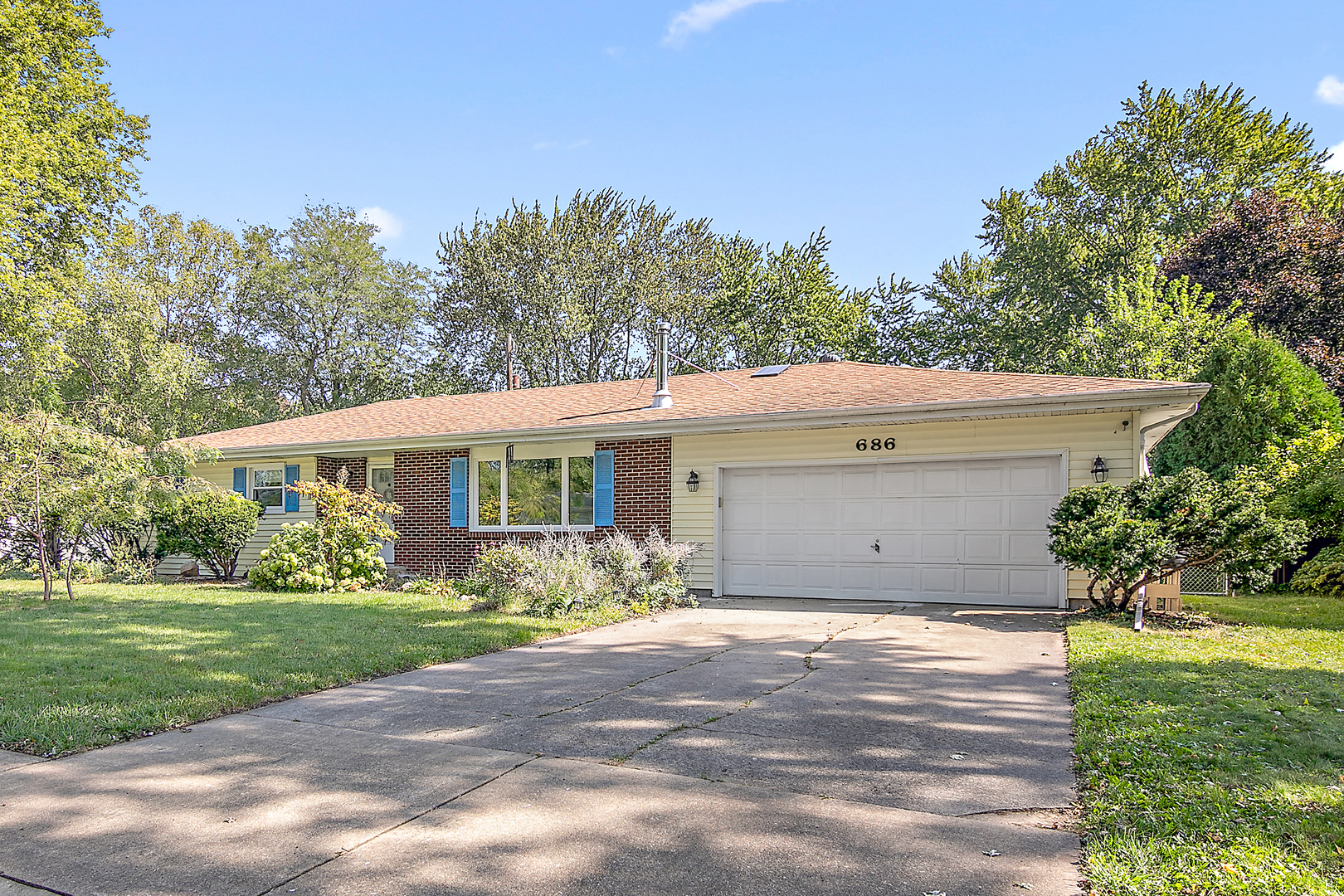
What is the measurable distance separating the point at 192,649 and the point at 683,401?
28.2 ft

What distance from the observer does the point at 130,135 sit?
73.9 ft

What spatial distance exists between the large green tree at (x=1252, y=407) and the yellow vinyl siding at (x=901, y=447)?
20.8 feet

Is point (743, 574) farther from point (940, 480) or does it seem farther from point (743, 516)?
point (940, 480)

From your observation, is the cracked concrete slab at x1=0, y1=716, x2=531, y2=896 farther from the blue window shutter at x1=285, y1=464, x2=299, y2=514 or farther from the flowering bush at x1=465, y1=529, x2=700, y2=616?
the blue window shutter at x1=285, y1=464, x2=299, y2=514

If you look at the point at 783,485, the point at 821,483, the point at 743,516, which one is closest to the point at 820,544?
the point at 821,483

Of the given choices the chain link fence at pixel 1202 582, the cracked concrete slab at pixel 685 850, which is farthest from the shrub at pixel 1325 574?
the cracked concrete slab at pixel 685 850

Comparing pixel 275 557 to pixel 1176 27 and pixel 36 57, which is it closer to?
pixel 36 57

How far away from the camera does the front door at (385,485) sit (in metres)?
16.5

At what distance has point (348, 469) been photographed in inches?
624

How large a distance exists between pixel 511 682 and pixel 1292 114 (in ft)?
107

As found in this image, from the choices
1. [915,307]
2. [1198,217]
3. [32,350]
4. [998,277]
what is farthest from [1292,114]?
[32,350]

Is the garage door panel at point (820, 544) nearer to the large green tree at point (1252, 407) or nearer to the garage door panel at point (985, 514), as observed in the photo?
the garage door panel at point (985, 514)

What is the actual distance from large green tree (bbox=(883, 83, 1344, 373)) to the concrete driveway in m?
24.4

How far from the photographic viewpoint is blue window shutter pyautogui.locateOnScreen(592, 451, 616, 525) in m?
13.2
